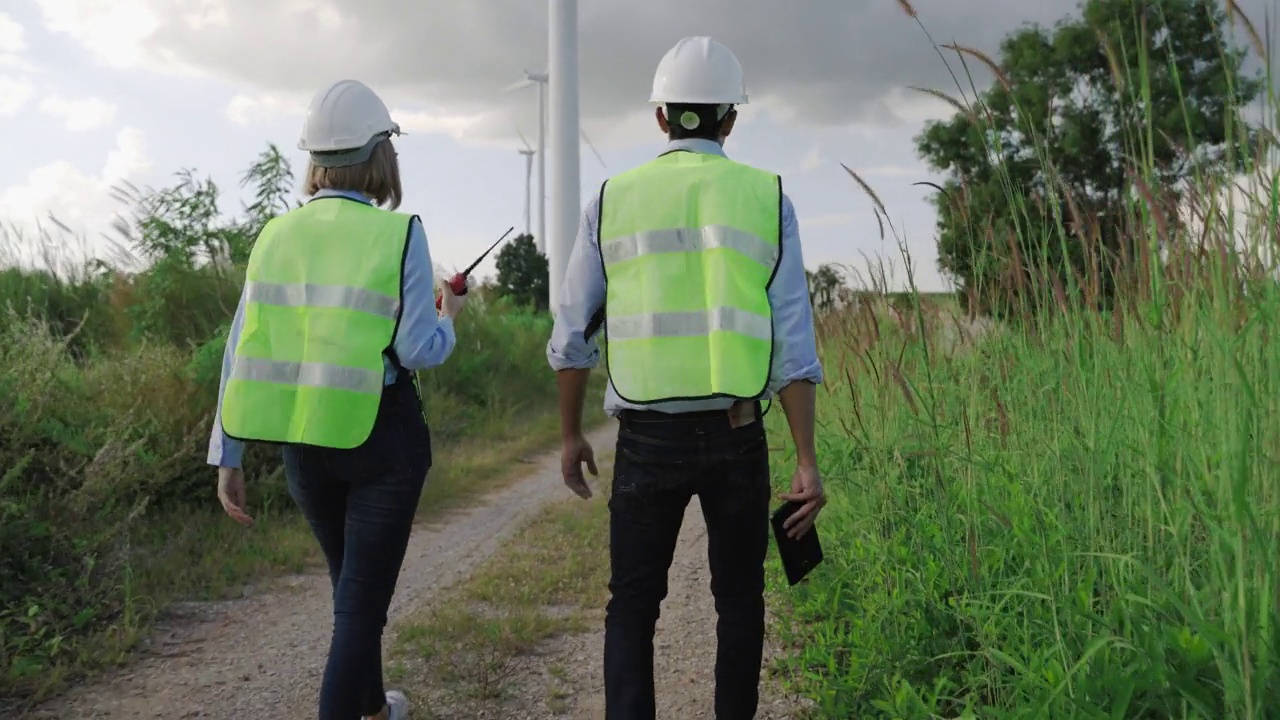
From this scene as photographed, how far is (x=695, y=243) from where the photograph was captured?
2.74 metres

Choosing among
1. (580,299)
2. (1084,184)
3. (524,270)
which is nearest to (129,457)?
(580,299)

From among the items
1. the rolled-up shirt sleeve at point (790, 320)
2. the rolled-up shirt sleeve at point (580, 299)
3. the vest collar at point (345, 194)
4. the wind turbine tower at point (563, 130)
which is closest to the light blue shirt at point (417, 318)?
the vest collar at point (345, 194)

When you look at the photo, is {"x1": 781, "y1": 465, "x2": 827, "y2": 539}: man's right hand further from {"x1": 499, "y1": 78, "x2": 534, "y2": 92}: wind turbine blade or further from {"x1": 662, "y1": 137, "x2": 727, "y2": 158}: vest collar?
{"x1": 499, "y1": 78, "x2": 534, "y2": 92}: wind turbine blade

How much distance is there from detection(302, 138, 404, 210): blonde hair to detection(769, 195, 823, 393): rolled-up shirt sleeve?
1.14 meters

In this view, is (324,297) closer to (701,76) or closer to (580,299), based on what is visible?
(580,299)

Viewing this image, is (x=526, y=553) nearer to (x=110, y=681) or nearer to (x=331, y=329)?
(x=110, y=681)

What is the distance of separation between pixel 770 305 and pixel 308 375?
4.21 ft

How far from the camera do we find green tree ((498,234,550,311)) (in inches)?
1597

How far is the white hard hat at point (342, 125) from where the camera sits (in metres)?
2.92

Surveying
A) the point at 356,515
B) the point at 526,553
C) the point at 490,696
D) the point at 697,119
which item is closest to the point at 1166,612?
the point at 697,119

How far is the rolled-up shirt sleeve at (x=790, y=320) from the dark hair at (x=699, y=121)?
28cm

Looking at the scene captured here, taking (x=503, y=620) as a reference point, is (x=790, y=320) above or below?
above

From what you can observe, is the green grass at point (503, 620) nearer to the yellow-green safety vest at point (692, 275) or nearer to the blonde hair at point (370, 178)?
the yellow-green safety vest at point (692, 275)

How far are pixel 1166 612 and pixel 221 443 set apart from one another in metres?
2.57
